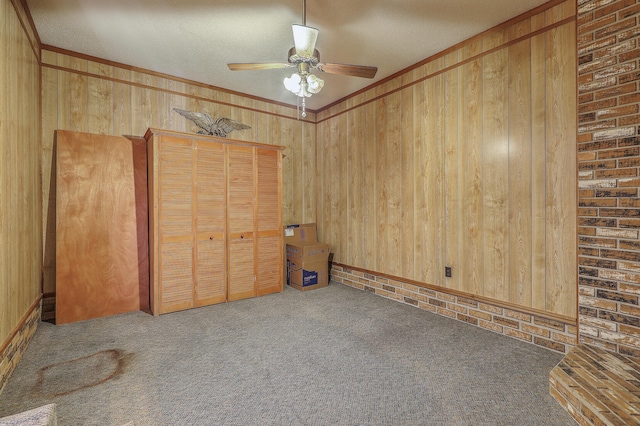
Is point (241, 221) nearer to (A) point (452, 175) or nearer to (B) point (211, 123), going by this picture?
(B) point (211, 123)

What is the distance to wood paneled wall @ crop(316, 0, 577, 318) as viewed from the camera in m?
2.40

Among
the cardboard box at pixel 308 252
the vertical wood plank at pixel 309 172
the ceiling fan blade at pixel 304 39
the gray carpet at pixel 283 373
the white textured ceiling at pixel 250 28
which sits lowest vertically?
the gray carpet at pixel 283 373

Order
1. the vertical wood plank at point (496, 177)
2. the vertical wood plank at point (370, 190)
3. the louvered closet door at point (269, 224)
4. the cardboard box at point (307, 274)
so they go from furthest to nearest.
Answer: the cardboard box at point (307, 274) → the vertical wood plank at point (370, 190) → the louvered closet door at point (269, 224) → the vertical wood plank at point (496, 177)

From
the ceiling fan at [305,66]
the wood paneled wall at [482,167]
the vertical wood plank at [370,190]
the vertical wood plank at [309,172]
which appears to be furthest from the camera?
the vertical wood plank at [309,172]

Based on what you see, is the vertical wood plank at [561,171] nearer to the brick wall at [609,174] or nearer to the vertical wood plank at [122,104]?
the brick wall at [609,174]

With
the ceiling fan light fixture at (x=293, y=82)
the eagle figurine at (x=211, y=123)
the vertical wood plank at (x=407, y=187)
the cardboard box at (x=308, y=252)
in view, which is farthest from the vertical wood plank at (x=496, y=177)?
the eagle figurine at (x=211, y=123)

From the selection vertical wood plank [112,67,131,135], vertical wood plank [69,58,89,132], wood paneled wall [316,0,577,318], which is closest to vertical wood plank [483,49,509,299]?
wood paneled wall [316,0,577,318]

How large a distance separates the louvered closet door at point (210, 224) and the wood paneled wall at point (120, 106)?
2.40 ft

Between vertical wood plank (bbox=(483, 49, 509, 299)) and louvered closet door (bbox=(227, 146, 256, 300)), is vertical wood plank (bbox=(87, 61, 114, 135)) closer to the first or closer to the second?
louvered closet door (bbox=(227, 146, 256, 300))

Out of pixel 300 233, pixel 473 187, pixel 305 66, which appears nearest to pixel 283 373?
pixel 305 66

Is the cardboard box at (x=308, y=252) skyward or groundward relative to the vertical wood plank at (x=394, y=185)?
groundward

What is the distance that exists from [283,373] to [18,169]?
2.61 m

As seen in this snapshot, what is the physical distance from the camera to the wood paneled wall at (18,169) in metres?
1.99

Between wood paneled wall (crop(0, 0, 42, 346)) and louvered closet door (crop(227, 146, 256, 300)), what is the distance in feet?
5.98
